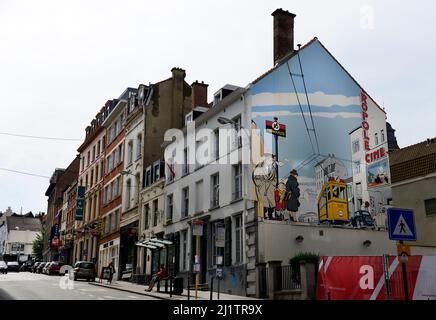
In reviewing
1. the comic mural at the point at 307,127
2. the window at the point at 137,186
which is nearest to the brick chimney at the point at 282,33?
the comic mural at the point at 307,127

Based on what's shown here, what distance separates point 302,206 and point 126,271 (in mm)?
18323

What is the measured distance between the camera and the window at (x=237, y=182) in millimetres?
26469

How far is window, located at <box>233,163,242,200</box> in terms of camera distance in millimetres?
26469

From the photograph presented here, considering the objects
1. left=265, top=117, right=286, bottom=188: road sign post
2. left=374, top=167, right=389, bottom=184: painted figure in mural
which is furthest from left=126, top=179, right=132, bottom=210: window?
left=374, top=167, right=389, bottom=184: painted figure in mural

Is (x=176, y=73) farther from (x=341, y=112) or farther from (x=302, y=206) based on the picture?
(x=302, y=206)

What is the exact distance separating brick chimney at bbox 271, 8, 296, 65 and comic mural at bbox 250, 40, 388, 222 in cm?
122

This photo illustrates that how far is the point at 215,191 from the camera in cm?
2923

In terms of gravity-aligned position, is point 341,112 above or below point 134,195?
above

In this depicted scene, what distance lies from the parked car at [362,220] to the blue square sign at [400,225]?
15653mm

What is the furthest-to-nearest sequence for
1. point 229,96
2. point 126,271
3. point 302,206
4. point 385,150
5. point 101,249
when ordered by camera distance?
1. point 101,249
2. point 126,271
3. point 385,150
4. point 229,96
5. point 302,206

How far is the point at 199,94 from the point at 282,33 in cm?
925

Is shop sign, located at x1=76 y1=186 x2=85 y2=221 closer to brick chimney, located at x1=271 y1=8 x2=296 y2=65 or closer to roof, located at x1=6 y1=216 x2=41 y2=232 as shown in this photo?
brick chimney, located at x1=271 y1=8 x2=296 y2=65

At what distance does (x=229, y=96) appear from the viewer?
28.0m

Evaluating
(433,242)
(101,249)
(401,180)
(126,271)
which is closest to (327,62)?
(401,180)
